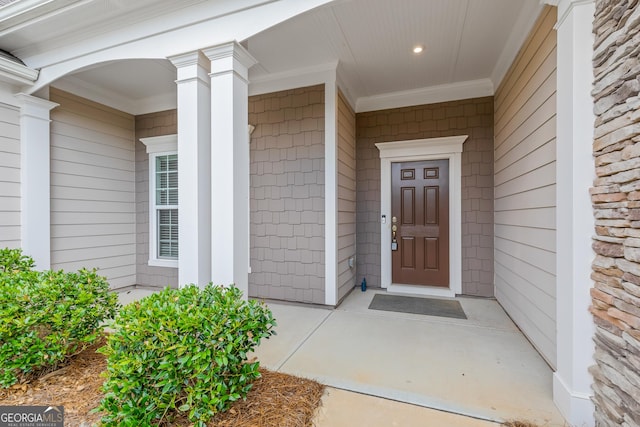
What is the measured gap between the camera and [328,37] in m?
2.87

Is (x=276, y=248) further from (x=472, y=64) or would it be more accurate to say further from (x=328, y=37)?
(x=472, y=64)

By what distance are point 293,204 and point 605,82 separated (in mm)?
2928

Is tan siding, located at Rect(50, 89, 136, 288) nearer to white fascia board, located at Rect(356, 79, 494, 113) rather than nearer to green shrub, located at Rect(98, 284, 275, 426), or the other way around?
green shrub, located at Rect(98, 284, 275, 426)

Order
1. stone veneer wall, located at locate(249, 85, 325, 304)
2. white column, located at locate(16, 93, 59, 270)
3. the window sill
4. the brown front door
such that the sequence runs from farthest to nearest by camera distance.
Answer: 1. the window sill
2. the brown front door
3. stone veneer wall, located at locate(249, 85, 325, 304)
4. white column, located at locate(16, 93, 59, 270)

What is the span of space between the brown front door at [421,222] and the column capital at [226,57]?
275 centimetres

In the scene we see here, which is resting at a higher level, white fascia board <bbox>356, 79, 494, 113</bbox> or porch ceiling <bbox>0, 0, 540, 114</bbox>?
porch ceiling <bbox>0, 0, 540, 114</bbox>

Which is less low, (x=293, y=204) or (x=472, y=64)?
(x=472, y=64)

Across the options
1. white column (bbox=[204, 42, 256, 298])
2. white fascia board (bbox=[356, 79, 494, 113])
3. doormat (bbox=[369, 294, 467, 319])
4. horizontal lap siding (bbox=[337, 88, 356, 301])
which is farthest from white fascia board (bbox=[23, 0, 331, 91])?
doormat (bbox=[369, 294, 467, 319])

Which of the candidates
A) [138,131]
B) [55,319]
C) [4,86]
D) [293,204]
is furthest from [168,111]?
[55,319]

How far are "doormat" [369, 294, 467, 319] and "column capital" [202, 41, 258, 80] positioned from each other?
297cm

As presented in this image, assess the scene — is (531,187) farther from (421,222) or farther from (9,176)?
(9,176)

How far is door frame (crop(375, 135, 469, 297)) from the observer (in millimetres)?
3859

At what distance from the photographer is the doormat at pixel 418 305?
128 inches

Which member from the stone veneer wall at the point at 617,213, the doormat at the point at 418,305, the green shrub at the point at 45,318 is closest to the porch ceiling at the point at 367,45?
the stone veneer wall at the point at 617,213
